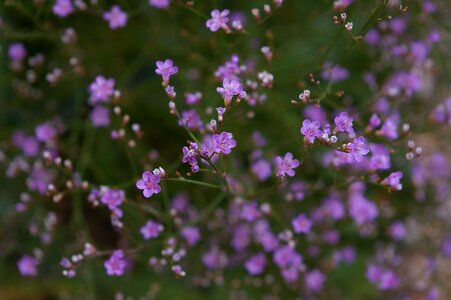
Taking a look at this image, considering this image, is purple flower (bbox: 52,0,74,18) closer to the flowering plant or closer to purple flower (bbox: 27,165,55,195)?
the flowering plant

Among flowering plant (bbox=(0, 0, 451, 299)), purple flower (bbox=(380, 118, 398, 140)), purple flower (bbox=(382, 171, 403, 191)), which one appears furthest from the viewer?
flowering plant (bbox=(0, 0, 451, 299))

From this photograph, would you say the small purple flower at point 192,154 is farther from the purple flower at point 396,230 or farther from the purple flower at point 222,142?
the purple flower at point 396,230

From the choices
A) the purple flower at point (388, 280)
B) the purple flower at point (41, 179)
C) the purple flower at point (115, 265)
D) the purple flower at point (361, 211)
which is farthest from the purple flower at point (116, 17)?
the purple flower at point (388, 280)

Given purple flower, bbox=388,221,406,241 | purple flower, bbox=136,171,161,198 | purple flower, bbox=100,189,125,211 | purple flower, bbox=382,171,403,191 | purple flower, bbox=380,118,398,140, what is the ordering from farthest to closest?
purple flower, bbox=388,221,406,241
purple flower, bbox=380,118,398,140
purple flower, bbox=100,189,125,211
purple flower, bbox=382,171,403,191
purple flower, bbox=136,171,161,198

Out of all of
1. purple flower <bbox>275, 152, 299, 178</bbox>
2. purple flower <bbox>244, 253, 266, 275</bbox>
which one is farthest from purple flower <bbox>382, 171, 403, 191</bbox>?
purple flower <bbox>244, 253, 266, 275</bbox>

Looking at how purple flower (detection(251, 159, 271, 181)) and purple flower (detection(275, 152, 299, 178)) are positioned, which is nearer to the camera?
purple flower (detection(275, 152, 299, 178))

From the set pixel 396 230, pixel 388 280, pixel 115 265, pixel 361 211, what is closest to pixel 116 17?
pixel 115 265

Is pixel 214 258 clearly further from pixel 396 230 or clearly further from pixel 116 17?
pixel 116 17
